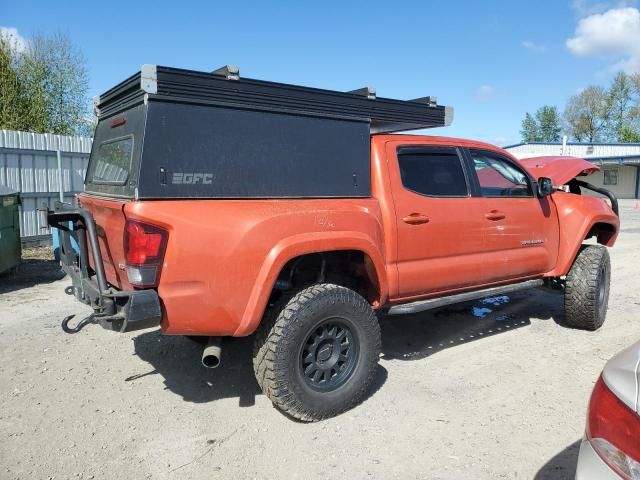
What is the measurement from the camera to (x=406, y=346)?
504 centimetres

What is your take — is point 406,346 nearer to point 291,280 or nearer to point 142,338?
point 291,280

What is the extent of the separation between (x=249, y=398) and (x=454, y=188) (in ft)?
7.89

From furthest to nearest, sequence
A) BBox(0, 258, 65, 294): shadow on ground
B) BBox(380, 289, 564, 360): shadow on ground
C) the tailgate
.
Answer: BBox(0, 258, 65, 294): shadow on ground
BBox(380, 289, 564, 360): shadow on ground
the tailgate

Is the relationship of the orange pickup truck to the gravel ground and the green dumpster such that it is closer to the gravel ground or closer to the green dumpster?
the gravel ground

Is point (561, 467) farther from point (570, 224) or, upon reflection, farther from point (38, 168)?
point (38, 168)

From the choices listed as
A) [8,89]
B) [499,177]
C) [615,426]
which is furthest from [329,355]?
[8,89]

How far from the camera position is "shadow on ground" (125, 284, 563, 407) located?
13.5 ft

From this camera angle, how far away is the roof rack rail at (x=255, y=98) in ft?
10.3

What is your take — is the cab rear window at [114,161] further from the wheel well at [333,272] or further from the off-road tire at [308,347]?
the off-road tire at [308,347]

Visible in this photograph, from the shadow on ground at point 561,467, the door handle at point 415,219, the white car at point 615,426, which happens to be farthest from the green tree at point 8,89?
the white car at point 615,426

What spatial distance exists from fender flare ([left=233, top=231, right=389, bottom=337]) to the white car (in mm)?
1884

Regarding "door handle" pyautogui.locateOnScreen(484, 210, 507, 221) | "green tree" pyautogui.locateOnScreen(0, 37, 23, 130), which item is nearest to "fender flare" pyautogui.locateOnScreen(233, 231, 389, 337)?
"door handle" pyautogui.locateOnScreen(484, 210, 507, 221)

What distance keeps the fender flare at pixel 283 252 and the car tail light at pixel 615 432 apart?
1891mm

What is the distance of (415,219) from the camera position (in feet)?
13.3
